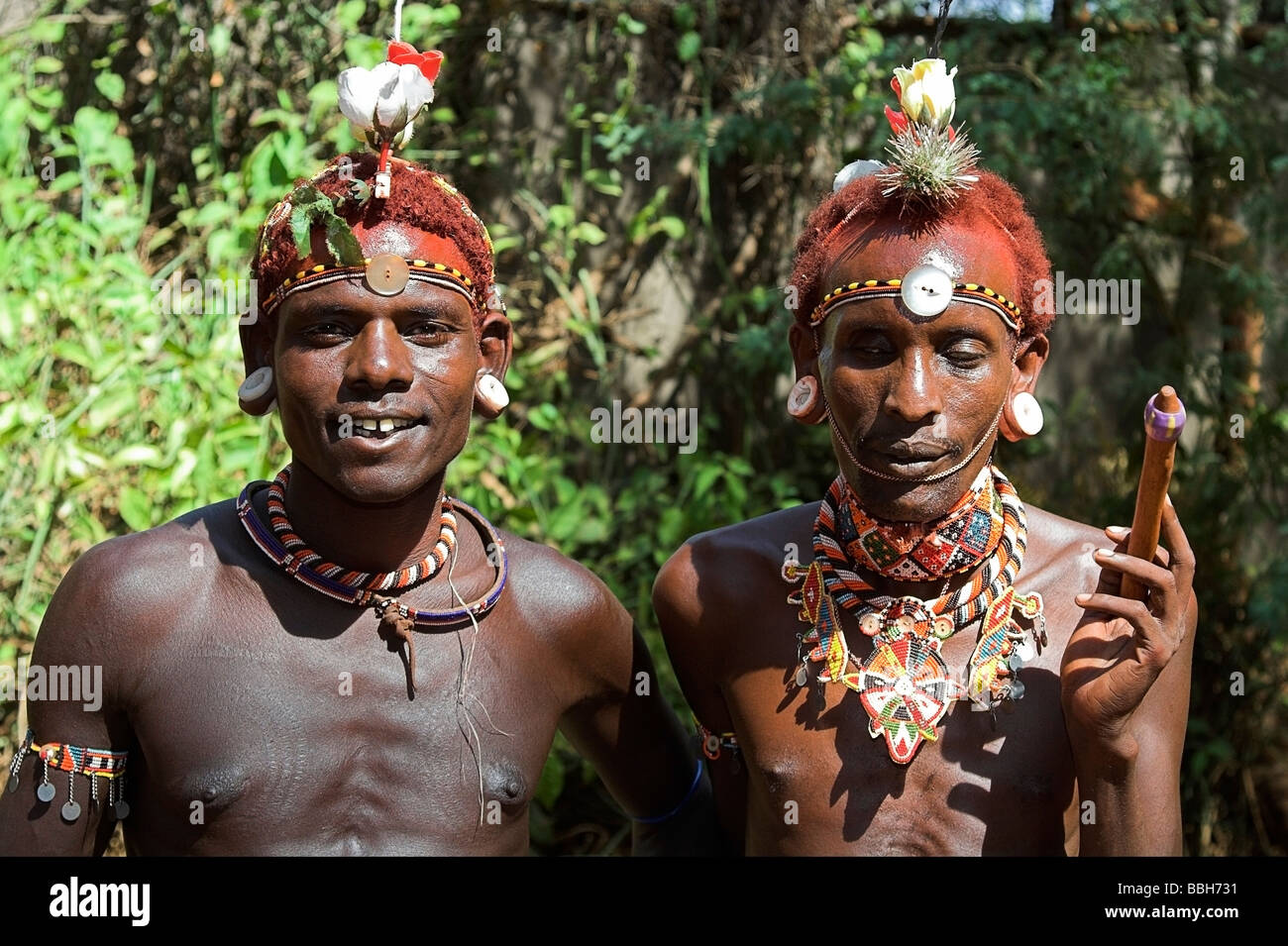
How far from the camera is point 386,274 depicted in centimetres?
260

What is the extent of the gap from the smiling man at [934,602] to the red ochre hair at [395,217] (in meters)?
0.64

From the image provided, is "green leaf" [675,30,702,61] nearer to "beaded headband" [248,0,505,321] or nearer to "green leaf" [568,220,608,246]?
"green leaf" [568,220,608,246]

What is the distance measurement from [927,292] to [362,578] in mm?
1178

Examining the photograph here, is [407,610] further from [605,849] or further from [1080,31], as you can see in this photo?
[1080,31]

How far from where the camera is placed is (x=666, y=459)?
587 centimetres

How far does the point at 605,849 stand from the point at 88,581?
8.91 ft

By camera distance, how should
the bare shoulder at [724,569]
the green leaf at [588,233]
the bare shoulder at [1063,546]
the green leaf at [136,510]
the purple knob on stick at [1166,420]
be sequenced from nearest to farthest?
1. the purple knob on stick at [1166,420]
2. the bare shoulder at [1063,546]
3. the bare shoulder at [724,569]
4. the green leaf at [136,510]
5. the green leaf at [588,233]

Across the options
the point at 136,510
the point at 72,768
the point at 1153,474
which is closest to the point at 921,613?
the point at 1153,474

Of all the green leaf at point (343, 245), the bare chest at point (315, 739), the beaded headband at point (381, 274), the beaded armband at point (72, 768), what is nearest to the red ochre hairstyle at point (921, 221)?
the beaded headband at point (381, 274)

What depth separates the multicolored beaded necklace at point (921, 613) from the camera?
271cm

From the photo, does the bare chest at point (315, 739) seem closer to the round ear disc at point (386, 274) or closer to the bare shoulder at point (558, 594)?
the bare shoulder at point (558, 594)

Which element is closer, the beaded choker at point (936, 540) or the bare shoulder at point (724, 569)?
the beaded choker at point (936, 540)

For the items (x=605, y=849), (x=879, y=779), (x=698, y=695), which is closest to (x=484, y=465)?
(x=605, y=849)

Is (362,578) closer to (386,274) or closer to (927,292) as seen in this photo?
(386,274)
